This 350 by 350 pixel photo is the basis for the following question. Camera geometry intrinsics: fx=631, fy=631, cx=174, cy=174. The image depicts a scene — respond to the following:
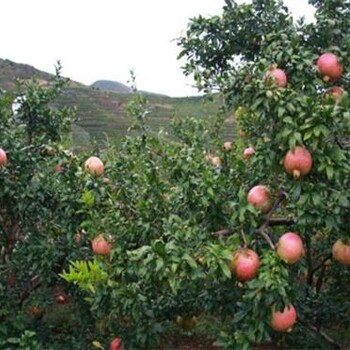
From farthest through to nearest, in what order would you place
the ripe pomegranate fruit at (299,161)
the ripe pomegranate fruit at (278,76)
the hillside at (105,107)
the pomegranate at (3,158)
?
the hillside at (105,107) < the pomegranate at (3,158) < the ripe pomegranate fruit at (278,76) < the ripe pomegranate fruit at (299,161)

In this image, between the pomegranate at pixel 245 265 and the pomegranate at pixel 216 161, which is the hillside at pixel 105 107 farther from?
the pomegranate at pixel 245 265

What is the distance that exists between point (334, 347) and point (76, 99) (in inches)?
768

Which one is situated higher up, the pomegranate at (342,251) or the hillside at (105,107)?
the hillside at (105,107)

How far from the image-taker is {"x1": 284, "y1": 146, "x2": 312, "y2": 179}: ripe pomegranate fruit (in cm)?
282

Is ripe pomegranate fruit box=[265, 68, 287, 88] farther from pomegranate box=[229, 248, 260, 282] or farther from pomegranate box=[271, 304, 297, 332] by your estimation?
pomegranate box=[271, 304, 297, 332]

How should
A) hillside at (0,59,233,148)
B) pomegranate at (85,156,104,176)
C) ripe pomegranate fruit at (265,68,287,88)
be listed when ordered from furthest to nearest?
hillside at (0,59,233,148)
pomegranate at (85,156,104,176)
ripe pomegranate fruit at (265,68,287,88)

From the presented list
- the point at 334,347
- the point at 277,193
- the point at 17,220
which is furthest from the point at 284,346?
the point at 17,220

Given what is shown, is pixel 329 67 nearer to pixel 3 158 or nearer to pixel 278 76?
pixel 278 76

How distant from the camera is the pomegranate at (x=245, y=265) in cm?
289

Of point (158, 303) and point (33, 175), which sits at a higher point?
point (33, 175)

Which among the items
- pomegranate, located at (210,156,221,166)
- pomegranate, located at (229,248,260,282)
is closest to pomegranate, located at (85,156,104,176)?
pomegranate, located at (210,156,221,166)

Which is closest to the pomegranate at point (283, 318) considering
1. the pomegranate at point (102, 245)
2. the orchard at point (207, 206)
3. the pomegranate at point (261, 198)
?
the orchard at point (207, 206)

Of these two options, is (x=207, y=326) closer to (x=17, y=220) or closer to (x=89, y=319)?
(x=89, y=319)

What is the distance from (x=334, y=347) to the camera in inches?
161
